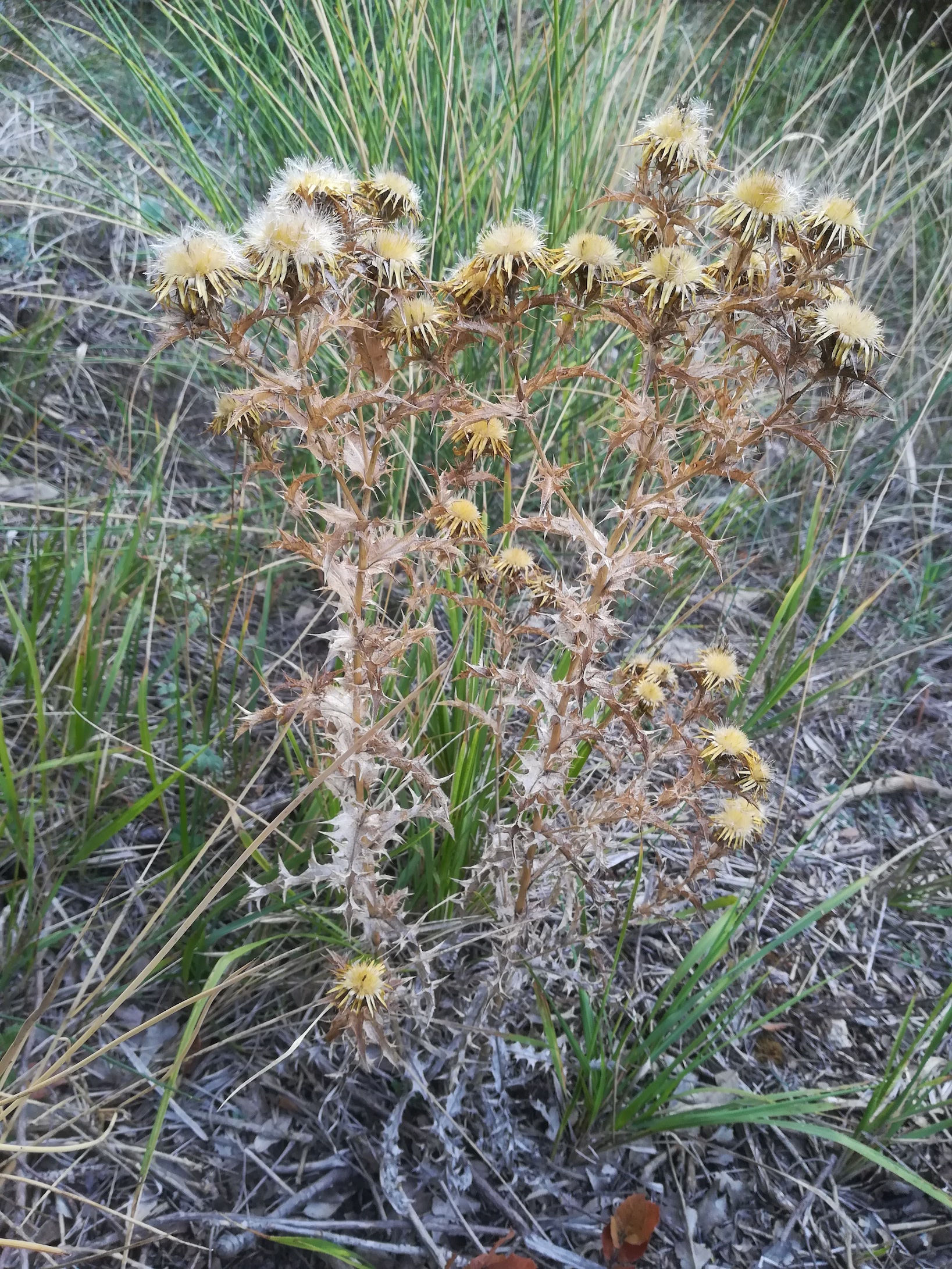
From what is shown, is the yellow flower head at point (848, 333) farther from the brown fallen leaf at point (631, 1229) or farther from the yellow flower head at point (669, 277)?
the brown fallen leaf at point (631, 1229)

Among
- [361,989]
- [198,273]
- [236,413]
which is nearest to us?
[198,273]

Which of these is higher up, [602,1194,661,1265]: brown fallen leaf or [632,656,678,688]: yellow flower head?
[632,656,678,688]: yellow flower head

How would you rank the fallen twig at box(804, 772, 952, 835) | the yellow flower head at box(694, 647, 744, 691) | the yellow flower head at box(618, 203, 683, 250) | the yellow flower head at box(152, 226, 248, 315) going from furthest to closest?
the fallen twig at box(804, 772, 952, 835)
the yellow flower head at box(694, 647, 744, 691)
the yellow flower head at box(618, 203, 683, 250)
the yellow flower head at box(152, 226, 248, 315)

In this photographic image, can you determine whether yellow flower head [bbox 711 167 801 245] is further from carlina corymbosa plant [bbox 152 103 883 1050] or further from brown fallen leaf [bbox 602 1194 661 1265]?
brown fallen leaf [bbox 602 1194 661 1265]

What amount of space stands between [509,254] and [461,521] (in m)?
0.29

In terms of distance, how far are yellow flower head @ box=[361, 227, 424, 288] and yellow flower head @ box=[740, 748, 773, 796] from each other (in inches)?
25.6

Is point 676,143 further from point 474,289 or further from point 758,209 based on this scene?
point 474,289

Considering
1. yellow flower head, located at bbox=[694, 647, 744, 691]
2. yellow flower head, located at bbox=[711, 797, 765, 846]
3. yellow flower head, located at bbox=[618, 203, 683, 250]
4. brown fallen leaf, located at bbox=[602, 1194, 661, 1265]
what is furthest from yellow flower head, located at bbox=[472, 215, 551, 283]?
brown fallen leaf, located at bbox=[602, 1194, 661, 1265]

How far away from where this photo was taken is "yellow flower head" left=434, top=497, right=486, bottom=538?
977 mm

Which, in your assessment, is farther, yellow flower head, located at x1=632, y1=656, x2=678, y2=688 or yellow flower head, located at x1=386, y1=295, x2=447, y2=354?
yellow flower head, located at x1=632, y1=656, x2=678, y2=688

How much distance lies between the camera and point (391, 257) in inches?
31.9

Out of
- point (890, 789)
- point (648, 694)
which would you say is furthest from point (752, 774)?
point (890, 789)

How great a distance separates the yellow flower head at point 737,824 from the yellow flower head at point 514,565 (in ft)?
1.23

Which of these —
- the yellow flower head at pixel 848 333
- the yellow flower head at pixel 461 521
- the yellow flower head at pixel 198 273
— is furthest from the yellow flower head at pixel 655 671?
the yellow flower head at pixel 198 273
